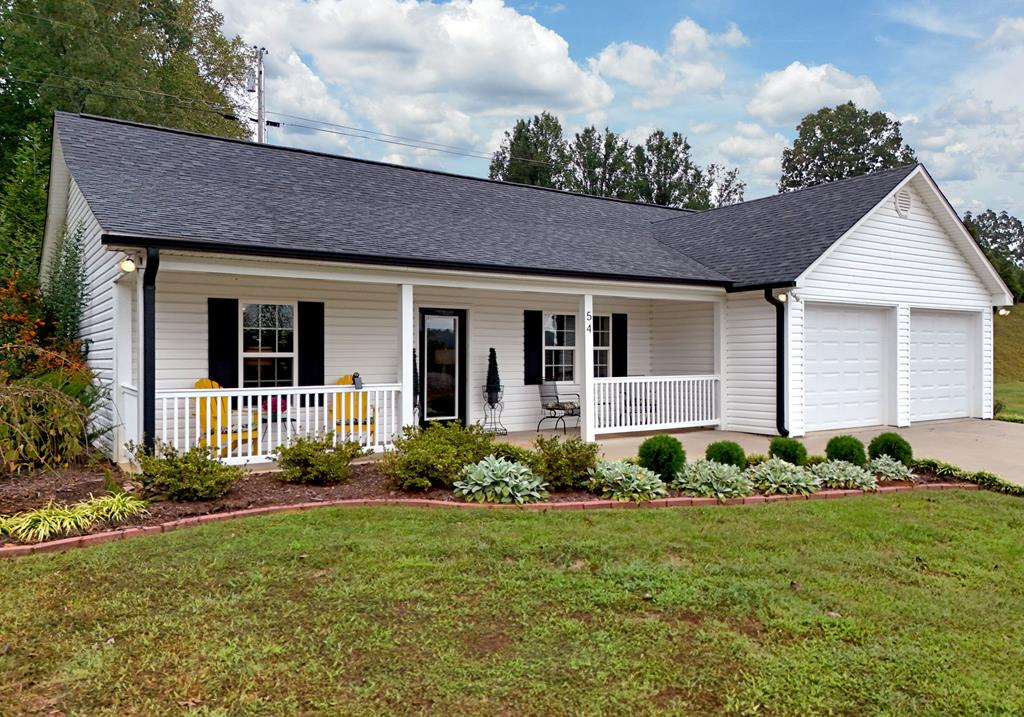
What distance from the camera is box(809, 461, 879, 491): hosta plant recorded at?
7.06 metres

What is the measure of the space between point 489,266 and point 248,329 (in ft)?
11.5

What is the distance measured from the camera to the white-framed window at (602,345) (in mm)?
13125

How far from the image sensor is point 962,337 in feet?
46.4

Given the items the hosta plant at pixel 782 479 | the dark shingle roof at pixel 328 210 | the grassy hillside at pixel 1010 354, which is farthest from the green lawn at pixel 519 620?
the grassy hillside at pixel 1010 354

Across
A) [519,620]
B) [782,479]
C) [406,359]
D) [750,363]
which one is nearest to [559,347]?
[750,363]

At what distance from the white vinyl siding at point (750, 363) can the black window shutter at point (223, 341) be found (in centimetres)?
783

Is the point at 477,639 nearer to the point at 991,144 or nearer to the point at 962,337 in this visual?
the point at 962,337

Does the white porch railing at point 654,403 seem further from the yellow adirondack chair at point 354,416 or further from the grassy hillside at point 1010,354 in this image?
the grassy hillside at point 1010,354

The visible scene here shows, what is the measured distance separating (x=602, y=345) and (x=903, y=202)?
5946 millimetres

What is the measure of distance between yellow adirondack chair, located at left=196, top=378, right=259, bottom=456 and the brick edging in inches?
57.3

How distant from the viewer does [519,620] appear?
3686 millimetres

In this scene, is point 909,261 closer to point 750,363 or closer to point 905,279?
point 905,279

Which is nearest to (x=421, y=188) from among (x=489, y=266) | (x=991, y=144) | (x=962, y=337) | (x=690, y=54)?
(x=489, y=266)

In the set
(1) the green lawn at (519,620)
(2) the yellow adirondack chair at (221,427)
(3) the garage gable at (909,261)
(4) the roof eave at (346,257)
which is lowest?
(1) the green lawn at (519,620)
